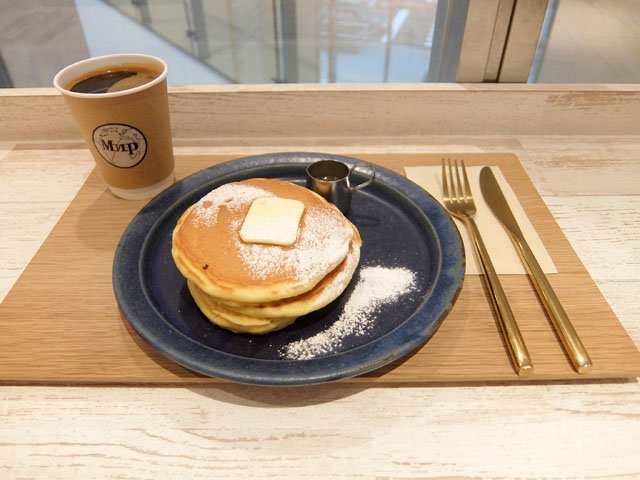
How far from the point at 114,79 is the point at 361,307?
643 millimetres

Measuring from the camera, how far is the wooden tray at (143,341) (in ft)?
2.01

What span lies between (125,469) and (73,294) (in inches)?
12.8

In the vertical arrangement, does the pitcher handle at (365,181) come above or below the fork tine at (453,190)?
above

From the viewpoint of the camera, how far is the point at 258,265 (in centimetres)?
62

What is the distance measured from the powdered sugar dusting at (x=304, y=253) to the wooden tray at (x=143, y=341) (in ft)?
0.54

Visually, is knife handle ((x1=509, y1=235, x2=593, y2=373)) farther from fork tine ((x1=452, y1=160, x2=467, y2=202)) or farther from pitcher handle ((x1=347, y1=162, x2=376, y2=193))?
pitcher handle ((x1=347, y1=162, x2=376, y2=193))

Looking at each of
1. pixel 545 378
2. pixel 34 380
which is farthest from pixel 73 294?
pixel 545 378

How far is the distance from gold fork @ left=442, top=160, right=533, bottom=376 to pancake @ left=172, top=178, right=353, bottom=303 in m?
0.24

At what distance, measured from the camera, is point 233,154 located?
3.51ft

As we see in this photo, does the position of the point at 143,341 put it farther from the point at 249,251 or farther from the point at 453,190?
the point at 453,190

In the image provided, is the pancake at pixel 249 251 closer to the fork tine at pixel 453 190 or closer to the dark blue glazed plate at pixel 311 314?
the dark blue glazed plate at pixel 311 314

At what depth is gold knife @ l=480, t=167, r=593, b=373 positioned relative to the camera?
614 millimetres

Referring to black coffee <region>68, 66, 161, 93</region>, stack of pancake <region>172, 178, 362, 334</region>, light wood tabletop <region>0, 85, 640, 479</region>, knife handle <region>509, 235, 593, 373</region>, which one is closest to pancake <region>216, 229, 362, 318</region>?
stack of pancake <region>172, 178, 362, 334</region>

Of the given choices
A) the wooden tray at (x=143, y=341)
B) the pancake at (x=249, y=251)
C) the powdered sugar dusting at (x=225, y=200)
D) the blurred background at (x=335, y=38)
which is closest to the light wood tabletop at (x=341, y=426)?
the wooden tray at (x=143, y=341)
